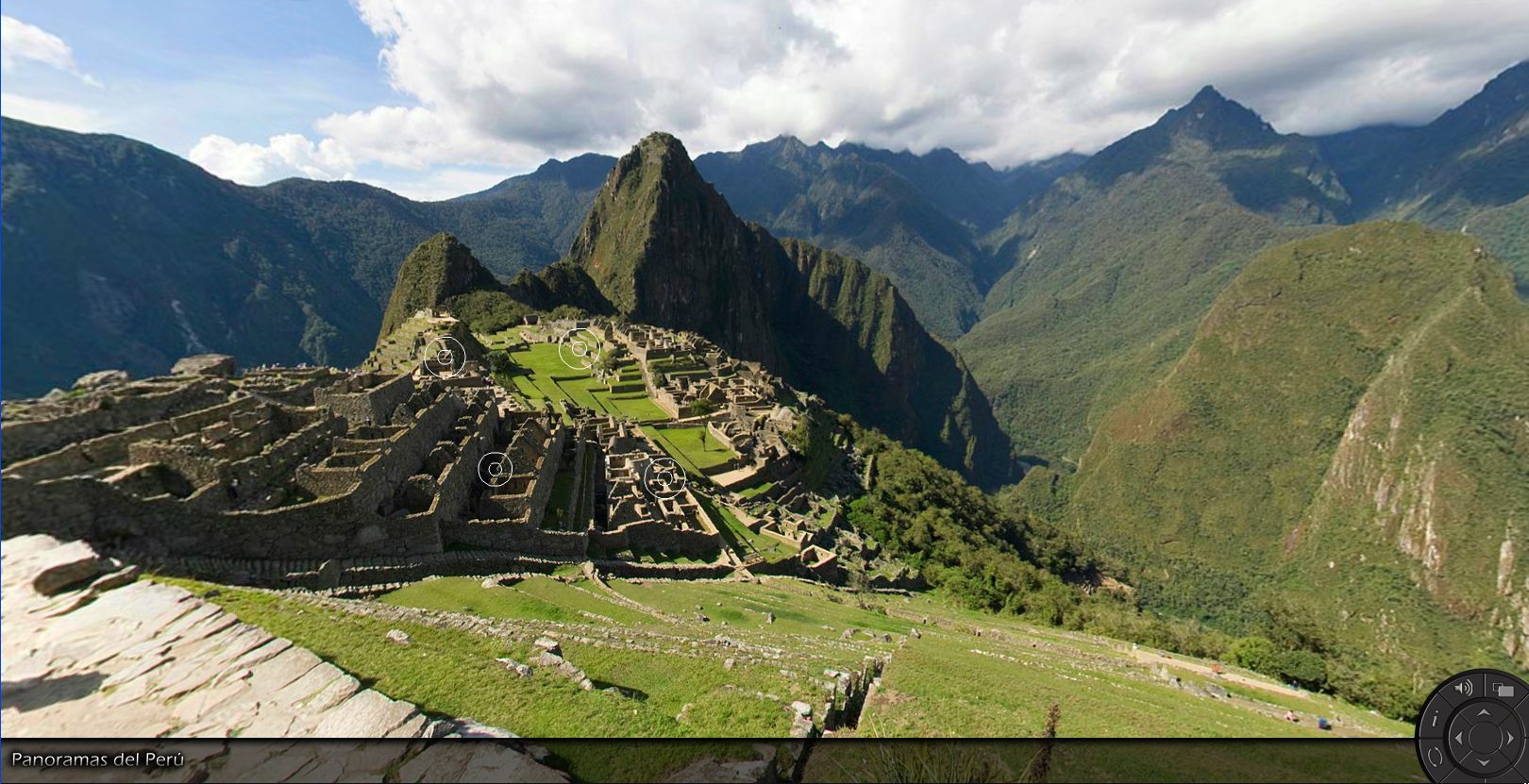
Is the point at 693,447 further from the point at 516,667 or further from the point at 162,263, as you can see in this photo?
the point at 162,263

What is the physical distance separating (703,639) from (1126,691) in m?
12.6

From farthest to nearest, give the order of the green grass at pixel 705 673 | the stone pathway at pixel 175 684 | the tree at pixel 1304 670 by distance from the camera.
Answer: the tree at pixel 1304 670, the green grass at pixel 705 673, the stone pathway at pixel 175 684

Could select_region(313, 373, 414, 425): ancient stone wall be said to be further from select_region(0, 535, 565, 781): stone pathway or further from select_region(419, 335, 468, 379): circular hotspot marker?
select_region(419, 335, 468, 379): circular hotspot marker

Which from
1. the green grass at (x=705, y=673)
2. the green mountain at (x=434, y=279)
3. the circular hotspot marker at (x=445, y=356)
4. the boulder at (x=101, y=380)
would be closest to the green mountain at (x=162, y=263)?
the boulder at (x=101, y=380)

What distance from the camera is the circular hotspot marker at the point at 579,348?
70.2 meters

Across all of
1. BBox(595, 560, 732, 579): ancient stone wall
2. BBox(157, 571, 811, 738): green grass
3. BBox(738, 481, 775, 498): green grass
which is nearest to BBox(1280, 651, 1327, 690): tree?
BBox(595, 560, 732, 579): ancient stone wall

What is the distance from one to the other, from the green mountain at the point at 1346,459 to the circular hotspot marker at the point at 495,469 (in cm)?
4557

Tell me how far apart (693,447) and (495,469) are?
19.9 meters

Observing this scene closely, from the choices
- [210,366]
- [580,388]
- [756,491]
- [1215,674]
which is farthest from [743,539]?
[580,388]

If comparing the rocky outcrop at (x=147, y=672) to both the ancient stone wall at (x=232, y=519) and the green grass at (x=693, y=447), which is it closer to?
the ancient stone wall at (x=232, y=519)

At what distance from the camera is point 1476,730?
243 inches

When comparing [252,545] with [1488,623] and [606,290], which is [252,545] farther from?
[606,290]

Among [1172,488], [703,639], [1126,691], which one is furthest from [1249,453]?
[703,639]

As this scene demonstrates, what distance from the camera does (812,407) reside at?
3000 inches
